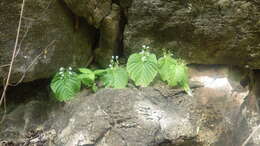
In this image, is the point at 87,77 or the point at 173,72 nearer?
the point at 173,72

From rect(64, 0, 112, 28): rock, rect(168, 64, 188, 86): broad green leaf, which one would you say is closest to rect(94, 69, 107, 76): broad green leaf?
rect(64, 0, 112, 28): rock

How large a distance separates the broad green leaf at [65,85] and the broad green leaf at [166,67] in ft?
2.44

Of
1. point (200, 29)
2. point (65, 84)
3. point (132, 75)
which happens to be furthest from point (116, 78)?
point (200, 29)

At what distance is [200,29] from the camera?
2523 millimetres

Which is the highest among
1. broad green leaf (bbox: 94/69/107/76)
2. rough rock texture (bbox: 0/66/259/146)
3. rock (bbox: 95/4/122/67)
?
rock (bbox: 95/4/122/67)

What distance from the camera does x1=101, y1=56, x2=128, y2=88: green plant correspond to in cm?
258

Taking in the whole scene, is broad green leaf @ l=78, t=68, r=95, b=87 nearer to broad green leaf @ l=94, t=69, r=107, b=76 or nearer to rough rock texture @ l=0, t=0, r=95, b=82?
broad green leaf @ l=94, t=69, r=107, b=76

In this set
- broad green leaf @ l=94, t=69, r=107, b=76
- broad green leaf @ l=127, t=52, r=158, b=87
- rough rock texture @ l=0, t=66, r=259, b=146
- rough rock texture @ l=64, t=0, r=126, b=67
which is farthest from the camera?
broad green leaf @ l=94, t=69, r=107, b=76

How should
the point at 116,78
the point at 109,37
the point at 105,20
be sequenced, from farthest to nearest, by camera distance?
the point at 109,37, the point at 105,20, the point at 116,78

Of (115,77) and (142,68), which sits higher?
(142,68)

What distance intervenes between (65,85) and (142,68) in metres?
0.69

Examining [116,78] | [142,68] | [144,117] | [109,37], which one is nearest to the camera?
[144,117]

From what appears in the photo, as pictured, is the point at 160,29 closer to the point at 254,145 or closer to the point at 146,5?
the point at 146,5

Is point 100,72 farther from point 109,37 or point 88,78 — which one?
point 109,37
